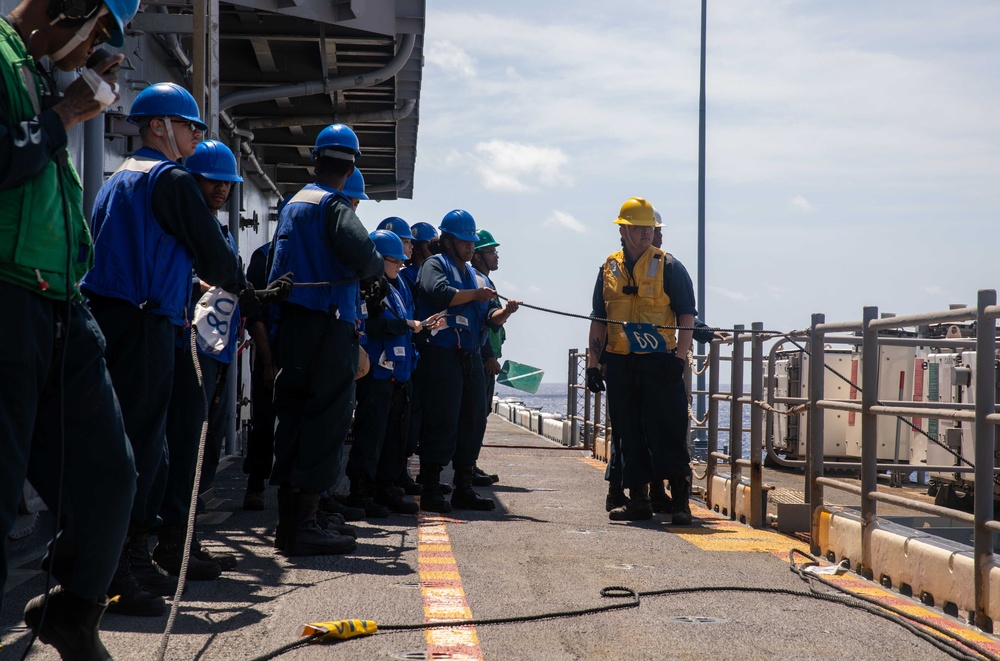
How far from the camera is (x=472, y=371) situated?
8.34 m

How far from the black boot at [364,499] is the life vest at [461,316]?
1.09 metres

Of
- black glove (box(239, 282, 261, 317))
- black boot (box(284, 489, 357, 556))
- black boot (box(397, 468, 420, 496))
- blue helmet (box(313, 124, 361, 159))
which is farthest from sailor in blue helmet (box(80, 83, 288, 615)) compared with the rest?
black boot (box(397, 468, 420, 496))

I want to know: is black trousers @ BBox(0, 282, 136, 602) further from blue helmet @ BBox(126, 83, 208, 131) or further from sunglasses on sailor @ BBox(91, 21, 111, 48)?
blue helmet @ BBox(126, 83, 208, 131)

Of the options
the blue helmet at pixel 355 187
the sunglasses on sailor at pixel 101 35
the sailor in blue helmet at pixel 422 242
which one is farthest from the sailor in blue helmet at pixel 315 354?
the sailor in blue helmet at pixel 422 242

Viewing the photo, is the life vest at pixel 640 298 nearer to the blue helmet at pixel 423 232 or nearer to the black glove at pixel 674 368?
the black glove at pixel 674 368

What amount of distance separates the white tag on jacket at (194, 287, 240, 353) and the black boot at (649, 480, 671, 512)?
4000mm

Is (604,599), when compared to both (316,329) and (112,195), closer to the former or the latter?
(316,329)

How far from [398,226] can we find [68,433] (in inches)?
237

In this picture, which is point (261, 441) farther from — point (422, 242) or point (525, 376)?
point (525, 376)

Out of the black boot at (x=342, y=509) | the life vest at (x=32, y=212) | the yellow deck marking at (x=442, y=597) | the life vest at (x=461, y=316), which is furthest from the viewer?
the life vest at (x=461, y=316)

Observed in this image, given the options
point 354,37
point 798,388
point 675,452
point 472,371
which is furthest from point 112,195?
point 798,388

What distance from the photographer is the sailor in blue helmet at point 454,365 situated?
8.07m

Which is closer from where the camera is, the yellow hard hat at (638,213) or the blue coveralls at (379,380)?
the blue coveralls at (379,380)

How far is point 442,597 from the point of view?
482 cm
